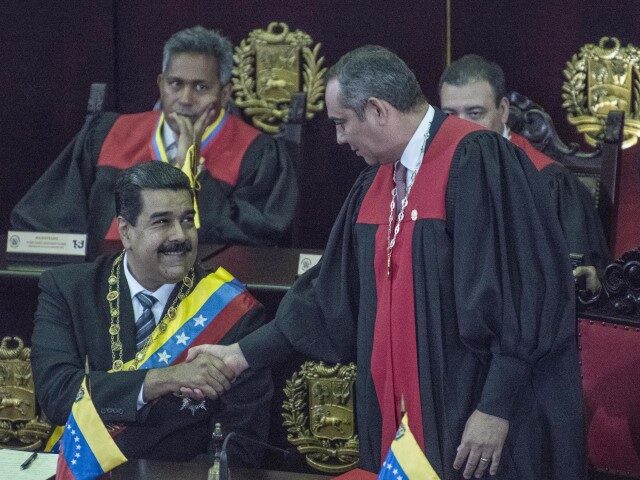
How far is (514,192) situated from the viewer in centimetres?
249

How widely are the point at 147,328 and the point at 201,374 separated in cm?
34

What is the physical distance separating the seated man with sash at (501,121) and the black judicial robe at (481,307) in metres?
1.40

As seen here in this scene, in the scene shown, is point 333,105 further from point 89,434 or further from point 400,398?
point 89,434

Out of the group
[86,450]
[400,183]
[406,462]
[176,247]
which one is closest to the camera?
[406,462]

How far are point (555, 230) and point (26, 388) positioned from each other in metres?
1.97

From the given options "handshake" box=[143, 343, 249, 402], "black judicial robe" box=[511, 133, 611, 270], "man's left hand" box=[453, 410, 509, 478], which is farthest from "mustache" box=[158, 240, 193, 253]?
"black judicial robe" box=[511, 133, 611, 270]

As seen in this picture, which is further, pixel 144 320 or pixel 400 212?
pixel 144 320

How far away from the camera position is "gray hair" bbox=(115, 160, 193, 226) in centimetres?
321

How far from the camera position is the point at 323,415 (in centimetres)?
375

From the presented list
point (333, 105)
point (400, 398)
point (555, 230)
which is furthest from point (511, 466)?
point (333, 105)

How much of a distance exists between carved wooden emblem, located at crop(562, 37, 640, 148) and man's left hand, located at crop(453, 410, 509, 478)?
2.38 m

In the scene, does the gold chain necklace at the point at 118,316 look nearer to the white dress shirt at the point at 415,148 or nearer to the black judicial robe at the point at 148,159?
the white dress shirt at the point at 415,148

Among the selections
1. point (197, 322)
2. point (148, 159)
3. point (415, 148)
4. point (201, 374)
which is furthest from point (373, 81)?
point (148, 159)

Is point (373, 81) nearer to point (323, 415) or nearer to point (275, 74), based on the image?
point (323, 415)
